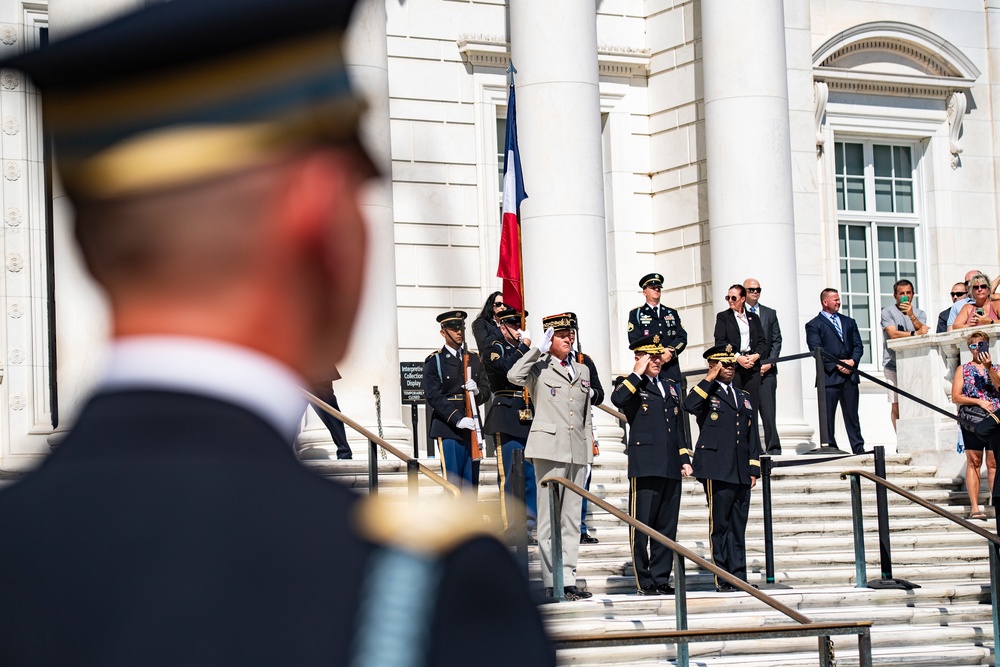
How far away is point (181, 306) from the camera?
1089mm

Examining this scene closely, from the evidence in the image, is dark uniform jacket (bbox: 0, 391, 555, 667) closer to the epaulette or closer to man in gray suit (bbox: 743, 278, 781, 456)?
the epaulette

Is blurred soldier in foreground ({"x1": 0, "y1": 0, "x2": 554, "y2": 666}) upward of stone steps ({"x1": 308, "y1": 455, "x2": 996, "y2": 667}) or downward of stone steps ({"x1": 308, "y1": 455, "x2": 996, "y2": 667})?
upward

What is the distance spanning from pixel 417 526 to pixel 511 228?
1325 cm

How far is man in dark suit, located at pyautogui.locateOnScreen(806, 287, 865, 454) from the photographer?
16.9 m

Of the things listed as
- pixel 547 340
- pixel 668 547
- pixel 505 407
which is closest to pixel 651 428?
pixel 547 340

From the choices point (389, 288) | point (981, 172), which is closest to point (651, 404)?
point (389, 288)

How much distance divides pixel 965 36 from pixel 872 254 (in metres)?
3.28

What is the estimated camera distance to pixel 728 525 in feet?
38.8

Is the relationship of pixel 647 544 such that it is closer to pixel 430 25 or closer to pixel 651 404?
pixel 651 404

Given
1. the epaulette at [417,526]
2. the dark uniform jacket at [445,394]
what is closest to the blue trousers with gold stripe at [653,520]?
the dark uniform jacket at [445,394]

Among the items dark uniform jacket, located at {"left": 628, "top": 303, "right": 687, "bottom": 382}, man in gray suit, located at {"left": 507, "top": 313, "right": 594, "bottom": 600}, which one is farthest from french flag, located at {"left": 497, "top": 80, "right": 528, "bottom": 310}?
man in gray suit, located at {"left": 507, "top": 313, "right": 594, "bottom": 600}

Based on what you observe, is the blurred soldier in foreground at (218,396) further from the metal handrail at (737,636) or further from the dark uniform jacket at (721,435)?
the dark uniform jacket at (721,435)

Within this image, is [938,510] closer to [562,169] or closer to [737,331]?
[737,331]

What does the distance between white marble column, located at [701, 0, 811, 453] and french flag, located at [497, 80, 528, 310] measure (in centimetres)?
397
